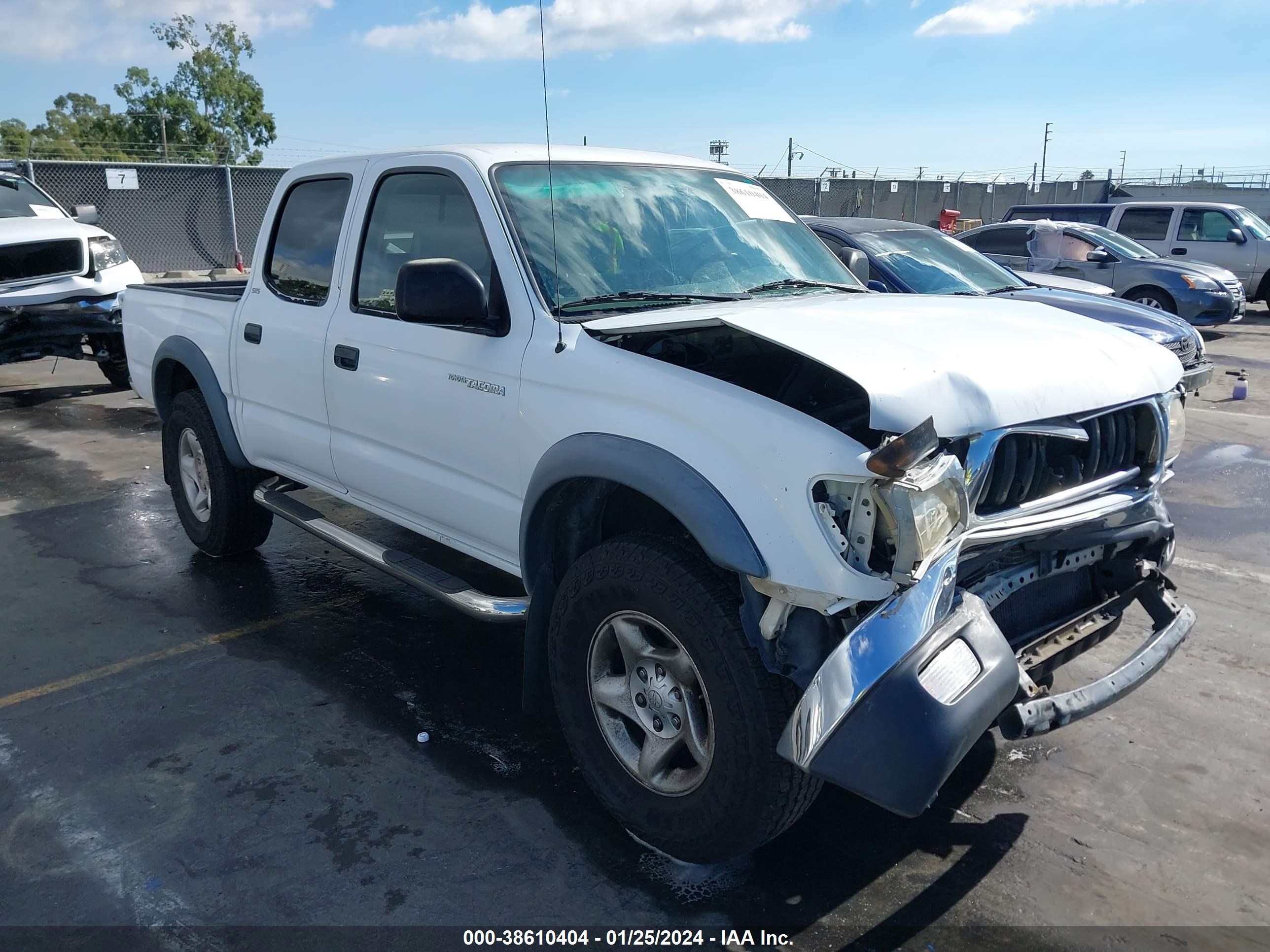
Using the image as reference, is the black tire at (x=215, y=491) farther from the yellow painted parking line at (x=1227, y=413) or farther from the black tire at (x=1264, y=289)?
the black tire at (x=1264, y=289)

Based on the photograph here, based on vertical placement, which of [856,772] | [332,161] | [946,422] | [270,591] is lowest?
[270,591]

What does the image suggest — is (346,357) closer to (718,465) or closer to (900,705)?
(718,465)

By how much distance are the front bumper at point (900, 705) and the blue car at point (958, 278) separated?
578 cm

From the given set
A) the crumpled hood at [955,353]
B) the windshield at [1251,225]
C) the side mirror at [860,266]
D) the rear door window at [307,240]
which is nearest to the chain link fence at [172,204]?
the rear door window at [307,240]

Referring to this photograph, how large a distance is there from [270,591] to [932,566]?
3.81 meters

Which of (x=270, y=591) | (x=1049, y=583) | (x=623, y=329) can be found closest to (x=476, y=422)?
(x=623, y=329)

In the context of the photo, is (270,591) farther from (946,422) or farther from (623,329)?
(946,422)

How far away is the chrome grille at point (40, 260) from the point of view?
9.53 m

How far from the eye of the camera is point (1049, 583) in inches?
125

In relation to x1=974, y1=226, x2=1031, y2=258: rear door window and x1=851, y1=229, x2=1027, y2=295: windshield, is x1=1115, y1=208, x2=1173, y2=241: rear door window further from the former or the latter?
x1=851, y1=229, x2=1027, y2=295: windshield

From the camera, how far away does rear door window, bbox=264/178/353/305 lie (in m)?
4.41

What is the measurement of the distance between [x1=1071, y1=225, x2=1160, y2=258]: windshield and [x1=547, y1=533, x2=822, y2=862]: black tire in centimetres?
1232

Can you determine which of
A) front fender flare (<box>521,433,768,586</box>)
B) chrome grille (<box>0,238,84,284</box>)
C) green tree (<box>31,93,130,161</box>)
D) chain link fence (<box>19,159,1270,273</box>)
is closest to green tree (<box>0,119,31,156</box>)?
green tree (<box>31,93,130,161</box>)

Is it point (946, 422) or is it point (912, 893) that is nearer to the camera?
point (946, 422)
